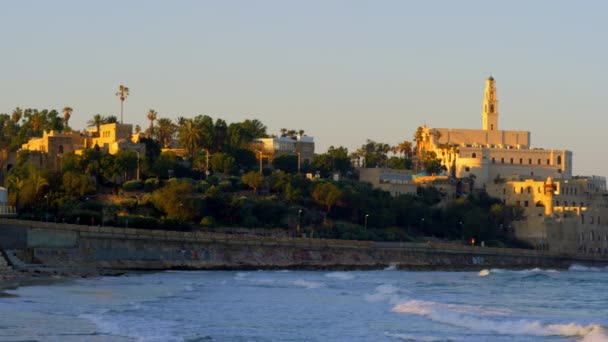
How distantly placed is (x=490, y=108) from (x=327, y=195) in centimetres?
4656

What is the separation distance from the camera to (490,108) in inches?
6294

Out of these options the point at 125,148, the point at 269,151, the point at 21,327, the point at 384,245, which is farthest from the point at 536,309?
the point at 269,151

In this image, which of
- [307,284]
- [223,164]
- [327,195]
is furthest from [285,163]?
[307,284]

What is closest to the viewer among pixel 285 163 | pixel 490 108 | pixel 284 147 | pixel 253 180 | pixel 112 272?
pixel 112 272

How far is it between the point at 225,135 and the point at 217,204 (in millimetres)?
32434

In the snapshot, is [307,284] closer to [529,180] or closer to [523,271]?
[523,271]

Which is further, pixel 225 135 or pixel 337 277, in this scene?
pixel 225 135

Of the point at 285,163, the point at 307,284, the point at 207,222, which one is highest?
the point at 285,163

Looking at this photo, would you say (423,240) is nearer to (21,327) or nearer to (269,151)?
(269,151)

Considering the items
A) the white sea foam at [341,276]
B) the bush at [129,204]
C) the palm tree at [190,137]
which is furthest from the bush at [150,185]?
the white sea foam at [341,276]

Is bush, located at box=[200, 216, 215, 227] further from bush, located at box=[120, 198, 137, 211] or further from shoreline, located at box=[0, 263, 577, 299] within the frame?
shoreline, located at box=[0, 263, 577, 299]

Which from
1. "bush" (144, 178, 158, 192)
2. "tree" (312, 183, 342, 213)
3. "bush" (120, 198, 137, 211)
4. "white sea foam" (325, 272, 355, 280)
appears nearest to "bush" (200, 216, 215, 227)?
"bush" (120, 198, 137, 211)

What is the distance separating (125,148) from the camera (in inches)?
5089

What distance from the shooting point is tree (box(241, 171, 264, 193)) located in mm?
123188
